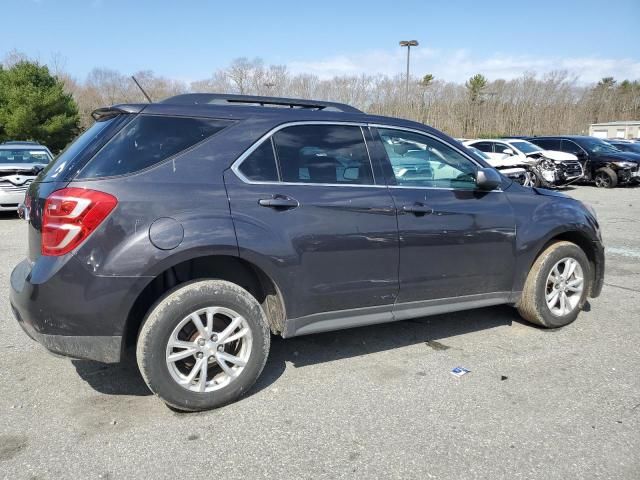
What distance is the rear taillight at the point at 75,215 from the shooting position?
9.65ft

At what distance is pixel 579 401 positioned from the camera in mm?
3393

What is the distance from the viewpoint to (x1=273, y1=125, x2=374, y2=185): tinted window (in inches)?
139

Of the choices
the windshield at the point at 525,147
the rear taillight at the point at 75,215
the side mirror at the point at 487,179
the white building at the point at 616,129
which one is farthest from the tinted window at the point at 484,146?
the white building at the point at 616,129

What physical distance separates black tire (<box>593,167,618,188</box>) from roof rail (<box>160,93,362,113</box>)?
17534 millimetres

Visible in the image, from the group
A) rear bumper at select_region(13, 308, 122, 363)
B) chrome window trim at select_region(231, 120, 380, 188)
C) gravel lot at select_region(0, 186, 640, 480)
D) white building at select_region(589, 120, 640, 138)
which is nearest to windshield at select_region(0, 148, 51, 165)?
gravel lot at select_region(0, 186, 640, 480)

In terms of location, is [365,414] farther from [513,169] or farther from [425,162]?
[513,169]

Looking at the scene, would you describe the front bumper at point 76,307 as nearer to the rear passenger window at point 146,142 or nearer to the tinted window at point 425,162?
the rear passenger window at point 146,142

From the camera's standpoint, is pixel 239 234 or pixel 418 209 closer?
pixel 239 234

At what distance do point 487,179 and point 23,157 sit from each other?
11647 mm

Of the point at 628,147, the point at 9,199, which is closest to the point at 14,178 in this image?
the point at 9,199

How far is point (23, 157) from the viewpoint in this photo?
40.4 feet

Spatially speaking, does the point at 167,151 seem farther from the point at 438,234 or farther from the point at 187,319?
the point at 438,234

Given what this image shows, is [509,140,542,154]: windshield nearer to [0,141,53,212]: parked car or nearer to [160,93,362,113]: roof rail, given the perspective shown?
[0,141,53,212]: parked car

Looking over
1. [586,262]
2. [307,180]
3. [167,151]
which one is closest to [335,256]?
[307,180]
